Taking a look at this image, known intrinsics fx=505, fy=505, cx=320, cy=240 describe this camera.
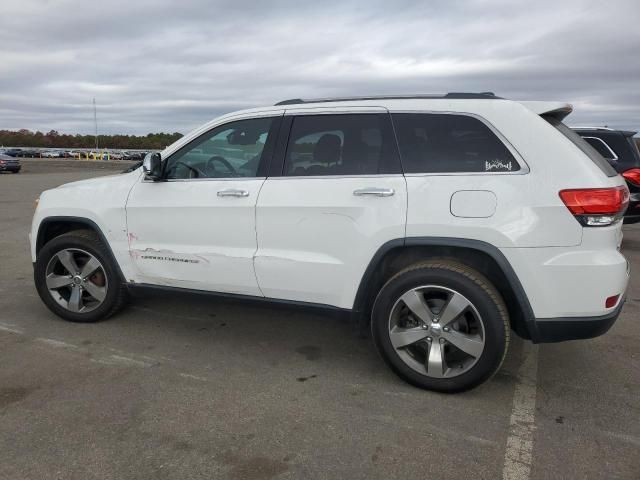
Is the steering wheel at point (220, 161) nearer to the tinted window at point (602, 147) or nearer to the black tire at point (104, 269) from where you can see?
the black tire at point (104, 269)

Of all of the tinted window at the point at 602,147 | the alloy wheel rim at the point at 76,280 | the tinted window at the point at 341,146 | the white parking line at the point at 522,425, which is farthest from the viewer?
the tinted window at the point at 602,147

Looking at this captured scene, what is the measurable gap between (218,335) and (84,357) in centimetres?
101

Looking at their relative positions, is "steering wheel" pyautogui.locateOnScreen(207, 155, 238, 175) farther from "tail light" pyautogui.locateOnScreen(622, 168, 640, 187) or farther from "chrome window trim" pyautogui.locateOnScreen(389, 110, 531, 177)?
"tail light" pyautogui.locateOnScreen(622, 168, 640, 187)

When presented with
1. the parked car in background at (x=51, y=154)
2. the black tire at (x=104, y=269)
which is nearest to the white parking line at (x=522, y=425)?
the black tire at (x=104, y=269)

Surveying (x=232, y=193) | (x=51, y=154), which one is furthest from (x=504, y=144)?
(x=51, y=154)

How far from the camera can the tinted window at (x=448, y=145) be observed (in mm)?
3002

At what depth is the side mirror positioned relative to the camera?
3.74m

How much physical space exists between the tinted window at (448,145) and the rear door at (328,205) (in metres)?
0.10

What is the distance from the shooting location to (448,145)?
3125mm

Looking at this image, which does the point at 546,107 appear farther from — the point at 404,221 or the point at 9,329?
the point at 9,329

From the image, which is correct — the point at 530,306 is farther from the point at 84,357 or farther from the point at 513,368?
the point at 84,357

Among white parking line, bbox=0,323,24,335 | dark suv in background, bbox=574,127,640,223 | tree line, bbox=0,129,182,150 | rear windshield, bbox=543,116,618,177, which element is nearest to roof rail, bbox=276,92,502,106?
rear windshield, bbox=543,116,618,177

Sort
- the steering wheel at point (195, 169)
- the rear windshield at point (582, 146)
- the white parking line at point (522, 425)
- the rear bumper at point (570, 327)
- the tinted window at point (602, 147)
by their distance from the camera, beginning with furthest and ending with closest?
the tinted window at point (602, 147)
the steering wheel at point (195, 169)
the rear windshield at point (582, 146)
the rear bumper at point (570, 327)
the white parking line at point (522, 425)

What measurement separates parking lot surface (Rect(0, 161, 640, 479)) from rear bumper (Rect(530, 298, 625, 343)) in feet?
1.47
